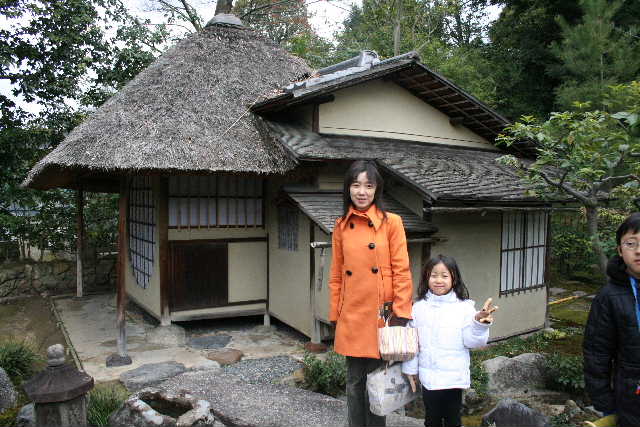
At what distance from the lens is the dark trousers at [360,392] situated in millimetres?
3289

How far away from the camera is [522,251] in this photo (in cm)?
788

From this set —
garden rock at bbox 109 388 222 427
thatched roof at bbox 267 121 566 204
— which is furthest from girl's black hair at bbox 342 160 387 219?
thatched roof at bbox 267 121 566 204

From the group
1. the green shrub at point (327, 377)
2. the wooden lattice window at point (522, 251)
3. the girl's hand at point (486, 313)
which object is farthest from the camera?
the wooden lattice window at point (522, 251)

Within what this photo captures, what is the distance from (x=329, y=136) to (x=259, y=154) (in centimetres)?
132

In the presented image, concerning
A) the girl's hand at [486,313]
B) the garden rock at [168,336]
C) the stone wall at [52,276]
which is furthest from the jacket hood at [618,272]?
the stone wall at [52,276]

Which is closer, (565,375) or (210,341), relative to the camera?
(565,375)

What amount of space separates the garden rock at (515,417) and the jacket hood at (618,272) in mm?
1854

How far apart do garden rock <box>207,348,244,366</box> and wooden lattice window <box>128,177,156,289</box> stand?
2.20 m

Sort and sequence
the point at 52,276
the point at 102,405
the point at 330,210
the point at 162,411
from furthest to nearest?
1. the point at 52,276
2. the point at 330,210
3. the point at 102,405
4. the point at 162,411

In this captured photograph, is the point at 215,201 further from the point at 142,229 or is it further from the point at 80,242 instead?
the point at 80,242

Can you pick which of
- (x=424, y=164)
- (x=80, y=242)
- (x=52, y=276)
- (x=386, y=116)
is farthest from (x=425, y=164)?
(x=52, y=276)

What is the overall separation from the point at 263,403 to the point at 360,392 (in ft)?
5.29

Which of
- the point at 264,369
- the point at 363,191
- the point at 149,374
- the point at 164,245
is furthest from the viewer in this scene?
the point at 164,245

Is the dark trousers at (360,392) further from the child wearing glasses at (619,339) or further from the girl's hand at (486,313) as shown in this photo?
the child wearing glasses at (619,339)
